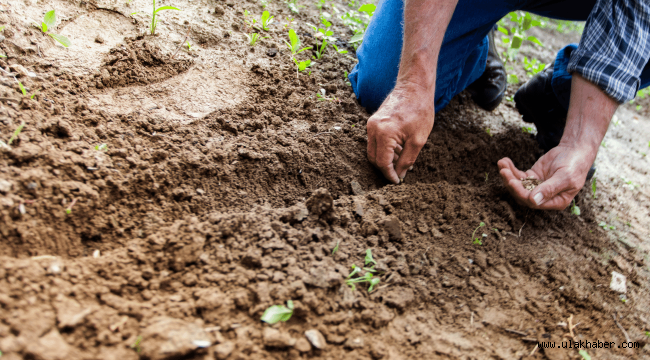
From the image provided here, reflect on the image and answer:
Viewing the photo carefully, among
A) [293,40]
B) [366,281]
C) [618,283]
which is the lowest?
[618,283]

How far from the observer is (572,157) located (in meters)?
1.78

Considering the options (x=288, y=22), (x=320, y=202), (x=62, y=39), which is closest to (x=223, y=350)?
(x=320, y=202)

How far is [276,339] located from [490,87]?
7.52 ft

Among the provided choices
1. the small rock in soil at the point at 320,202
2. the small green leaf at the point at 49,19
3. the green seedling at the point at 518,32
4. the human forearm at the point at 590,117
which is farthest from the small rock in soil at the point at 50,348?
the green seedling at the point at 518,32

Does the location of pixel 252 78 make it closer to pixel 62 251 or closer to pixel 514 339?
pixel 62 251

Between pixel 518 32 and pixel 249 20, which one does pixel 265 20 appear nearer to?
pixel 249 20

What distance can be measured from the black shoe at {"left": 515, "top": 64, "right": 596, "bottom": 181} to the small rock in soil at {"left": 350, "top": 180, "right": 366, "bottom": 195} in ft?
4.84

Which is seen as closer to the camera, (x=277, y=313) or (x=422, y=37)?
(x=277, y=313)

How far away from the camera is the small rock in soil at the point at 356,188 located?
1649 millimetres

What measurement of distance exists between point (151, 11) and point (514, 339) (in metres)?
2.35

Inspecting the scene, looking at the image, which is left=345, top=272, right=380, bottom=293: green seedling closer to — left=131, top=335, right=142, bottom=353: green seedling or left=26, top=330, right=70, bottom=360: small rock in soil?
left=131, top=335, right=142, bottom=353: green seedling

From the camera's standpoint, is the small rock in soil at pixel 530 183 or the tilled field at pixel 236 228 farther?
the small rock in soil at pixel 530 183

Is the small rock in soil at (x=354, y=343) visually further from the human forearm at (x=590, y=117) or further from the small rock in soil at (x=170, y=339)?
the human forearm at (x=590, y=117)

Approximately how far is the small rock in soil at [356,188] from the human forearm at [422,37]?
1.71 ft
